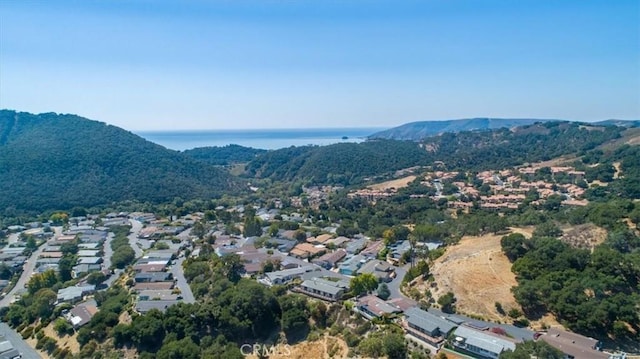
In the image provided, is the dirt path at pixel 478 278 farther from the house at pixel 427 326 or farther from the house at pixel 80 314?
the house at pixel 80 314

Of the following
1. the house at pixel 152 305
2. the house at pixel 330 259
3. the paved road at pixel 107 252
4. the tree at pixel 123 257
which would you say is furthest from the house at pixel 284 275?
the paved road at pixel 107 252

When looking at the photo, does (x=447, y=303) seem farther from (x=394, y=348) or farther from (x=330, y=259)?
(x=330, y=259)

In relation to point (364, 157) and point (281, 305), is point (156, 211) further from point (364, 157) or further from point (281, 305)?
point (364, 157)

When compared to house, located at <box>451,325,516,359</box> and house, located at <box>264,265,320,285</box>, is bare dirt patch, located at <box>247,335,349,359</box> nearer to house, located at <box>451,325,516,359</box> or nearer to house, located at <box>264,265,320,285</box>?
house, located at <box>451,325,516,359</box>

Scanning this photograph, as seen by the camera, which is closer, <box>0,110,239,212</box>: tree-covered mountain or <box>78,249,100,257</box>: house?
<box>78,249,100,257</box>: house

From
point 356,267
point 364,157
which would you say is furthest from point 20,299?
point 364,157

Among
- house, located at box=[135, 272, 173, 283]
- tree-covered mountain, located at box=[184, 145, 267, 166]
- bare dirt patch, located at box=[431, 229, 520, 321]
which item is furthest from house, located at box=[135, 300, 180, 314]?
tree-covered mountain, located at box=[184, 145, 267, 166]
